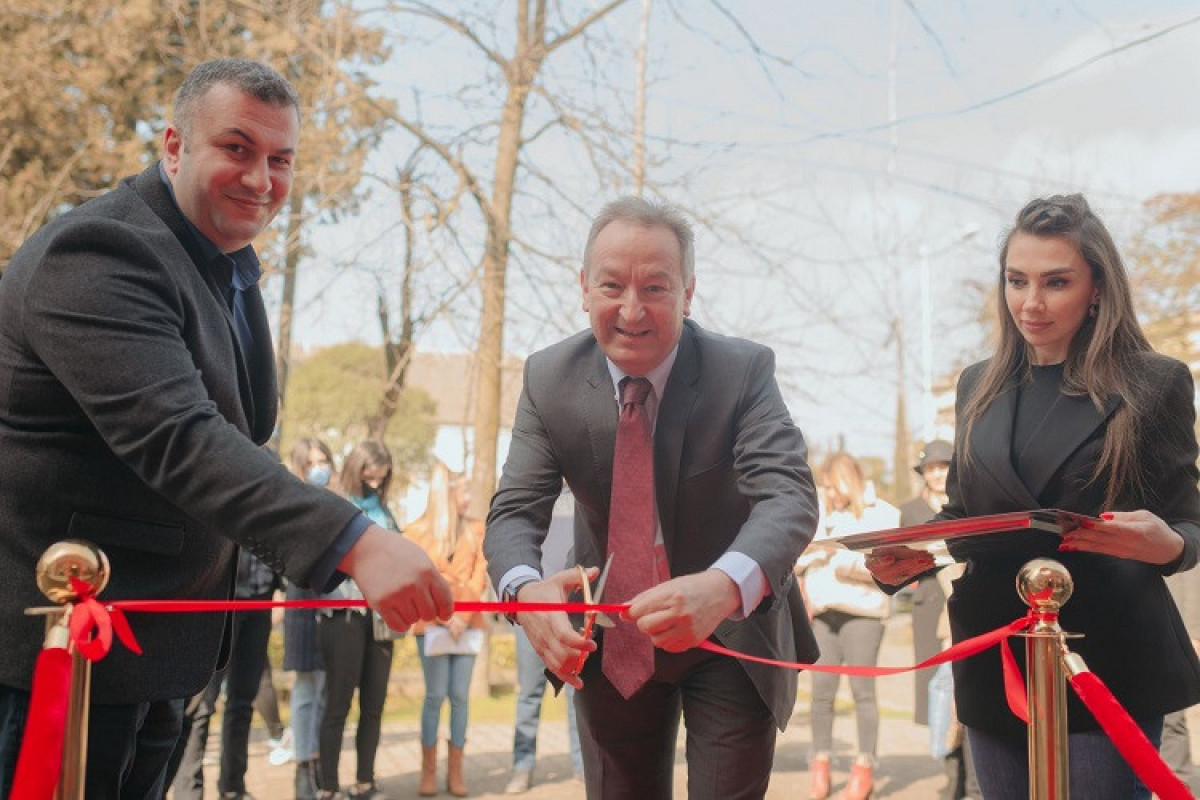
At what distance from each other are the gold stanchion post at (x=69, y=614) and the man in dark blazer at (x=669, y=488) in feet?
3.43

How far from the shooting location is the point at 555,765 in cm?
1004

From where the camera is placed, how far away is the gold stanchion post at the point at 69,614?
2.51 m

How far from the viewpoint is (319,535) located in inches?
101

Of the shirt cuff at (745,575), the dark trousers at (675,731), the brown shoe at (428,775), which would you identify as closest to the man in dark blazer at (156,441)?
the shirt cuff at (745,575)

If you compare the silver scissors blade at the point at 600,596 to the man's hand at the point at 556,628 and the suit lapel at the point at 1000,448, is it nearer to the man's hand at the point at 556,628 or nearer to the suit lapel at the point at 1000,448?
the man's hand at the point at 556,628

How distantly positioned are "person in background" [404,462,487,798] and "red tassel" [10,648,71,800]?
5984mm

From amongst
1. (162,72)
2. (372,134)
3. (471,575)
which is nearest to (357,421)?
(162,72)

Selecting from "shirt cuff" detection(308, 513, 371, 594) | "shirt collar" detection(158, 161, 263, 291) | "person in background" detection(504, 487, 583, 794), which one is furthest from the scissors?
"person in background" detection(504, 487, 583, 794)

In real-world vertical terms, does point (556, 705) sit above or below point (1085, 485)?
below

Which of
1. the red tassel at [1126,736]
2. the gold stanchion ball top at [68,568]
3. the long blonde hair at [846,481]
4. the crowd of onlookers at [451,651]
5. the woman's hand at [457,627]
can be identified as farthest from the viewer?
the long blonde hair at [846,481]

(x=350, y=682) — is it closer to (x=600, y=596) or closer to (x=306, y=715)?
(x=306, y=715)

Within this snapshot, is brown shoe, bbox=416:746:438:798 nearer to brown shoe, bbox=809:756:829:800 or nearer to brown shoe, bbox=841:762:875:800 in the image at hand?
brown shoe, bbox=809:756:829:800

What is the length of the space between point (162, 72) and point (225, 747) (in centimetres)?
1266

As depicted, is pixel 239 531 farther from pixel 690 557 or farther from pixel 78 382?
pixel 690 557
